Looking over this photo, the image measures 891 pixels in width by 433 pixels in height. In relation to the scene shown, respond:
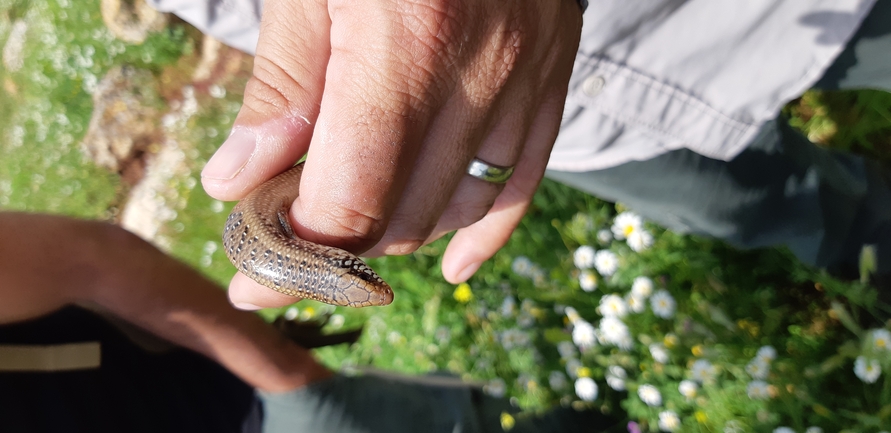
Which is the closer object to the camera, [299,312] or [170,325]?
[170,325]

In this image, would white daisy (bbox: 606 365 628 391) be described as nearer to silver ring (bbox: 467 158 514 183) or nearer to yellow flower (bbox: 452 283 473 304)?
yellow flower (bbox: 452 283 473 304)

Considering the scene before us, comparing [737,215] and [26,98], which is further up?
[737,215]

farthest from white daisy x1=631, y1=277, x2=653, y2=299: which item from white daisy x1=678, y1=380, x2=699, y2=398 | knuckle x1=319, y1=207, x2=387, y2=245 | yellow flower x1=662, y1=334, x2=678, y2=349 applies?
knuckle x1=319, y1=207, x2=387, y2=245

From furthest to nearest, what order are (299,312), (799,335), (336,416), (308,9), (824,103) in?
(299,312)
(824,103)
(799,335)
(336,416)
(308,9)

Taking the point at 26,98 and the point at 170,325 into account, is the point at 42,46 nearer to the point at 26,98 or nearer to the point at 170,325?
the point at 26,98

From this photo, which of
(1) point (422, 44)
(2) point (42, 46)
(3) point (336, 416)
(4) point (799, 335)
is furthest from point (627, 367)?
(2) point (42, 46)

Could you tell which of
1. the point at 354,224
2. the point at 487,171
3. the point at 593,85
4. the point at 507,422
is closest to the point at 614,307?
the point at 507,422

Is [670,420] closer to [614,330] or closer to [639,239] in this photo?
[614,330]
